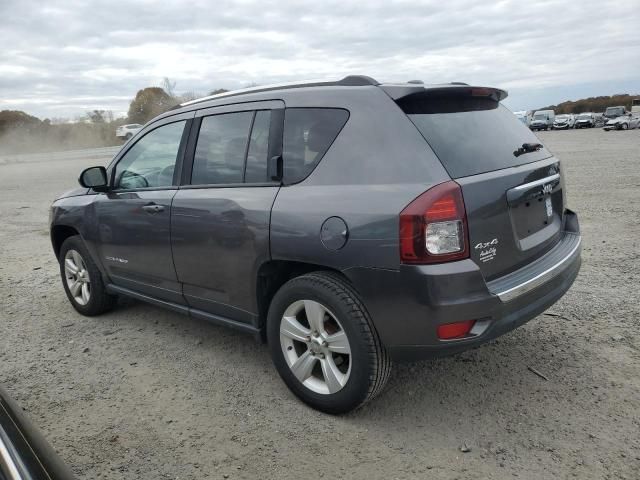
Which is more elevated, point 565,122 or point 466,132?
point 565,122

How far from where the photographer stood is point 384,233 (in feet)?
8.66

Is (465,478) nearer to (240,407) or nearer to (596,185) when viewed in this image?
(240,407)

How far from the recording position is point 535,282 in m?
2.91

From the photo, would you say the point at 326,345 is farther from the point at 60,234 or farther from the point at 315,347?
the point at 60,234

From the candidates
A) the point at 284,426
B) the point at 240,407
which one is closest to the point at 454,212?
the point at 284,426

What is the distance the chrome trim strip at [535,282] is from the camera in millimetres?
2718

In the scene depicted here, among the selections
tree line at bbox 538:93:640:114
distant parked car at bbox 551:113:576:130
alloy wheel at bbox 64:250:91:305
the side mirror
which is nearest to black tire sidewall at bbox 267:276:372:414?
the side mirror

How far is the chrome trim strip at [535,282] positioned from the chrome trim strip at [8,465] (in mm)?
2139

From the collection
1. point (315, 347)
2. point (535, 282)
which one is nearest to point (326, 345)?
point (315, 347)

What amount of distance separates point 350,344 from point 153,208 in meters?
1.90

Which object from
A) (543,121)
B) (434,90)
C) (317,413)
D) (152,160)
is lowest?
(317,413)

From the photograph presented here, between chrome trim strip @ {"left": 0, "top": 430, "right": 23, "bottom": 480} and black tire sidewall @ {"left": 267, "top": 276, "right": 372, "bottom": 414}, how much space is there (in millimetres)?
1631

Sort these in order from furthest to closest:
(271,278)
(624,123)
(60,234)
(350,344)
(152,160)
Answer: (624,123)
(60,234)
(152,160)
(271,278)
(350,344)

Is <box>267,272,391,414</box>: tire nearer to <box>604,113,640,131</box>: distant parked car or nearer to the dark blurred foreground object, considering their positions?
the dark blurred foreground object
